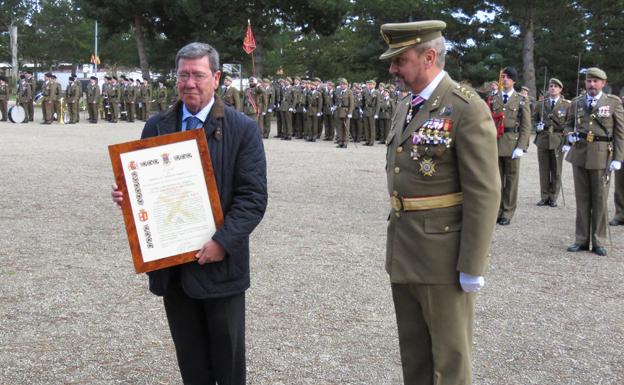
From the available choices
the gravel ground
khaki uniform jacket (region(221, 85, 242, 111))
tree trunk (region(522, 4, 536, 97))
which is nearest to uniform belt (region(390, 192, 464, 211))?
the gravel ground

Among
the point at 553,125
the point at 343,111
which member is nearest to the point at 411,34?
the point at 553,125

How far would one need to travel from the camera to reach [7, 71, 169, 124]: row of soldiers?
27.2m

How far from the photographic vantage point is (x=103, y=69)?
7231 centimetres

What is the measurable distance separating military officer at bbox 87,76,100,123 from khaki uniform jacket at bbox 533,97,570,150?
68.9 feet

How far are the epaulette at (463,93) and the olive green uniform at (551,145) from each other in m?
8.58

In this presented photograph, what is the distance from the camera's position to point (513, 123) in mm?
9953

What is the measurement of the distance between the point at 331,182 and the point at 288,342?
840 cm

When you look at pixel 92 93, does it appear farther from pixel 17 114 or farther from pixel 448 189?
pixel 448 189

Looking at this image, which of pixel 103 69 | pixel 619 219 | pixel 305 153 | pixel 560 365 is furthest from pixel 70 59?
pixel 560 365

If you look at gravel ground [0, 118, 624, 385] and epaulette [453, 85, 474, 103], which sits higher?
epaulette [453, 85, 474, 103]

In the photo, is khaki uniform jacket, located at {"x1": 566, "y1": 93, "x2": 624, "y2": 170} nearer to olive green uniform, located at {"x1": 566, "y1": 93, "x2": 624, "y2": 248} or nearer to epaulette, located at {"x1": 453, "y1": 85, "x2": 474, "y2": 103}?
olive green uniform, located at {"x1": 566, "y1": 93, "x2": 624, "y2": 248}

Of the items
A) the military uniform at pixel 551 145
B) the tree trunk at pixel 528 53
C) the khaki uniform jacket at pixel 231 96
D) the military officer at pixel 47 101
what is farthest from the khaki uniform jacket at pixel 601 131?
the tree trunk at pixel 528 53

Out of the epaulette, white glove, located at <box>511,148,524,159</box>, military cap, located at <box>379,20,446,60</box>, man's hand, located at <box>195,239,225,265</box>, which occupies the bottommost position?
man's hand, located at <box>195,239,225,265</box>

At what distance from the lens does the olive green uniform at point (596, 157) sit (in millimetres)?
8070
